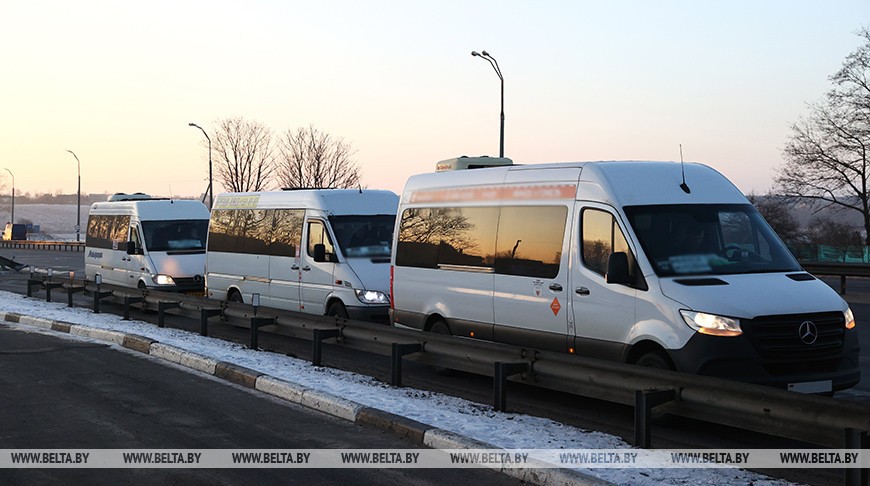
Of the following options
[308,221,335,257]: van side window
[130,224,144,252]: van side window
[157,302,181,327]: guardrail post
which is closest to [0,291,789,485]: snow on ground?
[157,302,181,327]: guardrail post

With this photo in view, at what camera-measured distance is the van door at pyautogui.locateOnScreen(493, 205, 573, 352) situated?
10.1 meters

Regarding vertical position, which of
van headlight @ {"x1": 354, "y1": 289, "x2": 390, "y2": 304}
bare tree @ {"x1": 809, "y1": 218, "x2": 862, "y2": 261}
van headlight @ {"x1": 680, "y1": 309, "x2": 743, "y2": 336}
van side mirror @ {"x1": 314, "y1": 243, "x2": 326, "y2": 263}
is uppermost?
bare tree @ {"x1": 809, "y1": 218, "x2": 862, "y2": 261}

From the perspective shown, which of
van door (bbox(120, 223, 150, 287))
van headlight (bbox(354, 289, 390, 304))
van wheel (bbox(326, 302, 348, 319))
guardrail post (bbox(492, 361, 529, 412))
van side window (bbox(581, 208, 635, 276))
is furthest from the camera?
van door (bbox(120, 223, 150, 287))

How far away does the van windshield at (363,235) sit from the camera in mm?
15883

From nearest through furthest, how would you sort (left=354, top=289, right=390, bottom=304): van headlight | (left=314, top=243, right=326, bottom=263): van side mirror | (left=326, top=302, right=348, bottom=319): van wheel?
1. (left=354, top=289, right=390, bottom=304): van headlight
2. (left=326, top=302, right=348, bottom=319): van wheel
3. (left=314, top=243, right=326, bottom=263): van side mirror

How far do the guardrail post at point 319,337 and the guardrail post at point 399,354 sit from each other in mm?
1587

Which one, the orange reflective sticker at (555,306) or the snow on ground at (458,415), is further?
the orange reflective sticker at (555,306)

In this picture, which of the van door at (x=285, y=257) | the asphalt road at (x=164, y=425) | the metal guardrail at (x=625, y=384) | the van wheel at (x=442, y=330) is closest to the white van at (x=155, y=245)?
the van door at (x=285, y=257)

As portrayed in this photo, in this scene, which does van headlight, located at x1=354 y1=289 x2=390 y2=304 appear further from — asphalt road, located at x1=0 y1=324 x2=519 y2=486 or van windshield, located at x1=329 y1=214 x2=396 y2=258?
asphalt road, located at x1=0 y1=324 x2=519 y2=486

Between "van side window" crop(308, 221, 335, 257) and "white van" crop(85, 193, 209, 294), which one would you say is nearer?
"van side window" crop(308, 221, 335, 257)

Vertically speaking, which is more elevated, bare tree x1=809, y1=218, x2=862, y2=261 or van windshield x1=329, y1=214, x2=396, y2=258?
bare tree x1=809, y1=218, x2=862, y2=261

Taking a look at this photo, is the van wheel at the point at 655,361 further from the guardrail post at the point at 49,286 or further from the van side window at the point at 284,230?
the guardrail post at the point at 49,286

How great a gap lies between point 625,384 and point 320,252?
8.72m

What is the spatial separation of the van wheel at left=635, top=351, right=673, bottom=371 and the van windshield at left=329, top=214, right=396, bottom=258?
25.2ft
